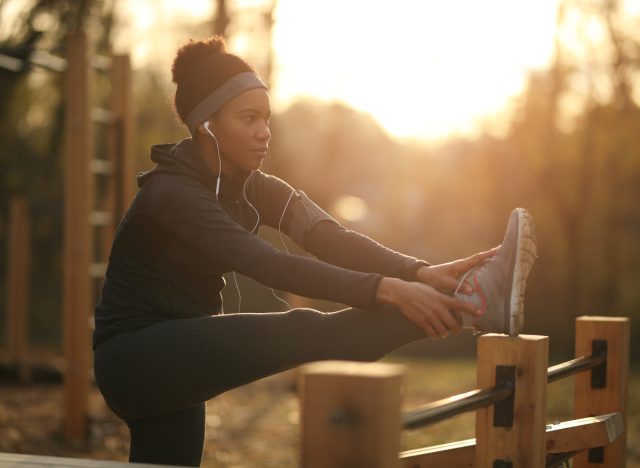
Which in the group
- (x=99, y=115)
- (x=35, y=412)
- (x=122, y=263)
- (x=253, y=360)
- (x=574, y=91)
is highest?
(x=574, y=91)

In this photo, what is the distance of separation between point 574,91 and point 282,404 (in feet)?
33.5

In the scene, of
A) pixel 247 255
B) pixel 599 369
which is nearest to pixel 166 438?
pixel 247 255

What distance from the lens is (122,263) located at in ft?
9.00

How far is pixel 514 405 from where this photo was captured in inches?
96.9

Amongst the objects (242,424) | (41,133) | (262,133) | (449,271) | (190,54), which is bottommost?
(242,424)

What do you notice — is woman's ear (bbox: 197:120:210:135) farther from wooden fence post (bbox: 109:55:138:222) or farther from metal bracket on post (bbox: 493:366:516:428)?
wooden fence post (bbox: 109:55:138:222)

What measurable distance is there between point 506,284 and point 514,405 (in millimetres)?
309

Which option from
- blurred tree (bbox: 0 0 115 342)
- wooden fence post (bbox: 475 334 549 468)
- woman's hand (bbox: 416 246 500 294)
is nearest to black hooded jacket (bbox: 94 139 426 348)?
woman's hand (bbox: 416 246 500 294)

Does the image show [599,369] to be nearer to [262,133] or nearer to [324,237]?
[324,237]

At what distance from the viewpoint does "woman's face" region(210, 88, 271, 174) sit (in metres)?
2.85

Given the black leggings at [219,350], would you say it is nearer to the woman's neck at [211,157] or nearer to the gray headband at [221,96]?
the woman's neck at [211,157]

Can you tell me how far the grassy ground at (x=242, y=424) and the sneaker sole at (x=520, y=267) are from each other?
2.47 m

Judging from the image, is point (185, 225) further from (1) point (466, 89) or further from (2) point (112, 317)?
(1) point (466, 89)

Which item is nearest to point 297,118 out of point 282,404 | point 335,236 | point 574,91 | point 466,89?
point 466,89
